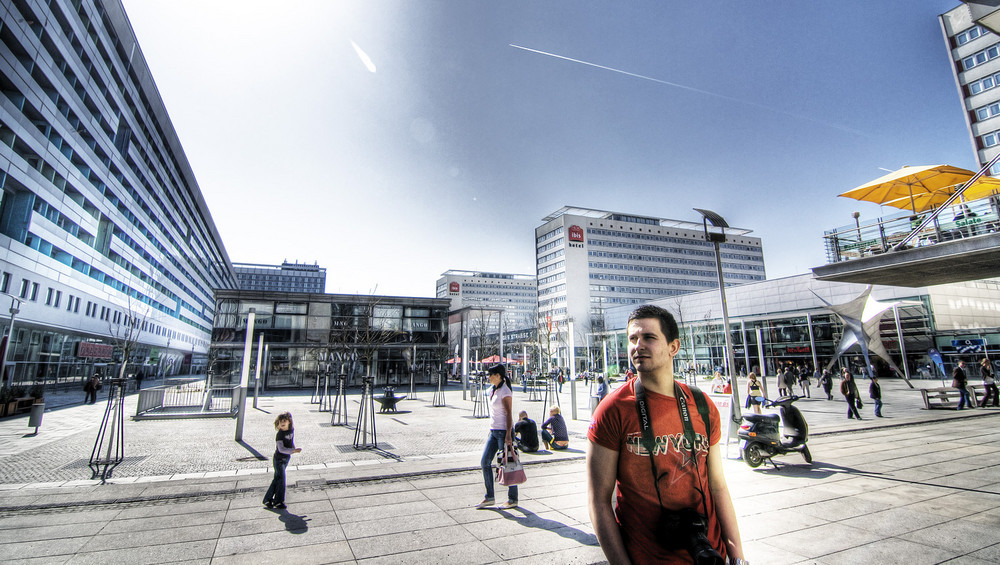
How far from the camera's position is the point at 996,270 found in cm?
1315

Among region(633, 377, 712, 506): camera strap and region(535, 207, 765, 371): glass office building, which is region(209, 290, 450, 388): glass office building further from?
region(535, 207, 765, 371): glass office building

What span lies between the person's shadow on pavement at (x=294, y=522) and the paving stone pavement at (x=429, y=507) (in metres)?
0.02

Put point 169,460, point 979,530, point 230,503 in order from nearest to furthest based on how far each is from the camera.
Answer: point 979,530 → point 230,503 → point 169,460

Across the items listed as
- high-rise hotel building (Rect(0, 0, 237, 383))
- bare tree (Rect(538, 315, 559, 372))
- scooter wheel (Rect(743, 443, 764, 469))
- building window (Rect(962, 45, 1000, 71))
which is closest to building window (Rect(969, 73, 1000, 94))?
building window (Rect(962, 45, 1000, 71))

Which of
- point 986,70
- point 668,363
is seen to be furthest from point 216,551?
point 986,70

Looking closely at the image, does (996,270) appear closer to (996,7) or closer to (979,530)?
(996,7)

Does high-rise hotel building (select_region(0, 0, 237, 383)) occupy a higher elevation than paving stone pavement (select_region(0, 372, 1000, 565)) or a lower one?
higher

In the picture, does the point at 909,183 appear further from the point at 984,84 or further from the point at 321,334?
the point at 984,84

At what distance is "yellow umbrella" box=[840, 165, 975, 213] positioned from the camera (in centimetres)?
1326

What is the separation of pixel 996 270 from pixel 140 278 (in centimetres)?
6895

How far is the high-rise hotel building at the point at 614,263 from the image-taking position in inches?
3969

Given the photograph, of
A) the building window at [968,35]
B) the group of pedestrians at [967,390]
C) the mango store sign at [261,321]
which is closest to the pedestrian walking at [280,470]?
the group of pedestrians at [967,390]

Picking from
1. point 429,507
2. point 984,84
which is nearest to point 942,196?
point 429,507

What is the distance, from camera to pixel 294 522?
5.65m
